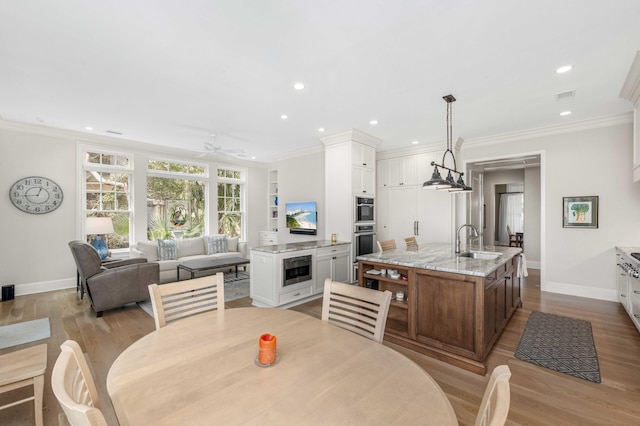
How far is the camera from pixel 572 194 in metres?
4.56

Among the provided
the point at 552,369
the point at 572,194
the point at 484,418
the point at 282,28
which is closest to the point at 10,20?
the point at 282,28

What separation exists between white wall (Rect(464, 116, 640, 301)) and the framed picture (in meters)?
0.08

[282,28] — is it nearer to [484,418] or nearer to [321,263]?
[484,418]

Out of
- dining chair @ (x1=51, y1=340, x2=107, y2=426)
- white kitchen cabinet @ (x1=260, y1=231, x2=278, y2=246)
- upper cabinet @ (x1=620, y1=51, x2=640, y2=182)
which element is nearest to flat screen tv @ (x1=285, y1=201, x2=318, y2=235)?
white kitchen cabinet @ (x1=260, y1=231, x2=278, y2=246)

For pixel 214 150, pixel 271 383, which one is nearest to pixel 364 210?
pixel 214 150

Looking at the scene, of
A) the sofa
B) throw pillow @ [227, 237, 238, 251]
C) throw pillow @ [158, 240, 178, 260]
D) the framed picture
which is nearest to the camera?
the framed picture

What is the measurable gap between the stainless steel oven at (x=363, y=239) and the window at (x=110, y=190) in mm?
4744

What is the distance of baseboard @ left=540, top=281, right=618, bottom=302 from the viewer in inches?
168

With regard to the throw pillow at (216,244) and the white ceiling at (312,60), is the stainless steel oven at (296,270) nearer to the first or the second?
the white ceiling at (312,60)

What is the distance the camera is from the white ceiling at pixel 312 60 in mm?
2029

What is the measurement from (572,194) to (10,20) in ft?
23.3

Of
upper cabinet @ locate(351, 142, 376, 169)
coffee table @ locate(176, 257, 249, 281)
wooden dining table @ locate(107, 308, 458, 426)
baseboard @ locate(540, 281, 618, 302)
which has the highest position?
upper cabinet @ locate(351, 142, 376, 169)

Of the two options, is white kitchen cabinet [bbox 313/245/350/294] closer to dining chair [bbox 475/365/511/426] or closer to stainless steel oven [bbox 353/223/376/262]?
stainless steel oven [bbox 353/223/376/262]

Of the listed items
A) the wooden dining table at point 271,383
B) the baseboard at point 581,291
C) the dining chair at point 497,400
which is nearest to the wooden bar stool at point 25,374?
the wooden dining table at point 271,383
